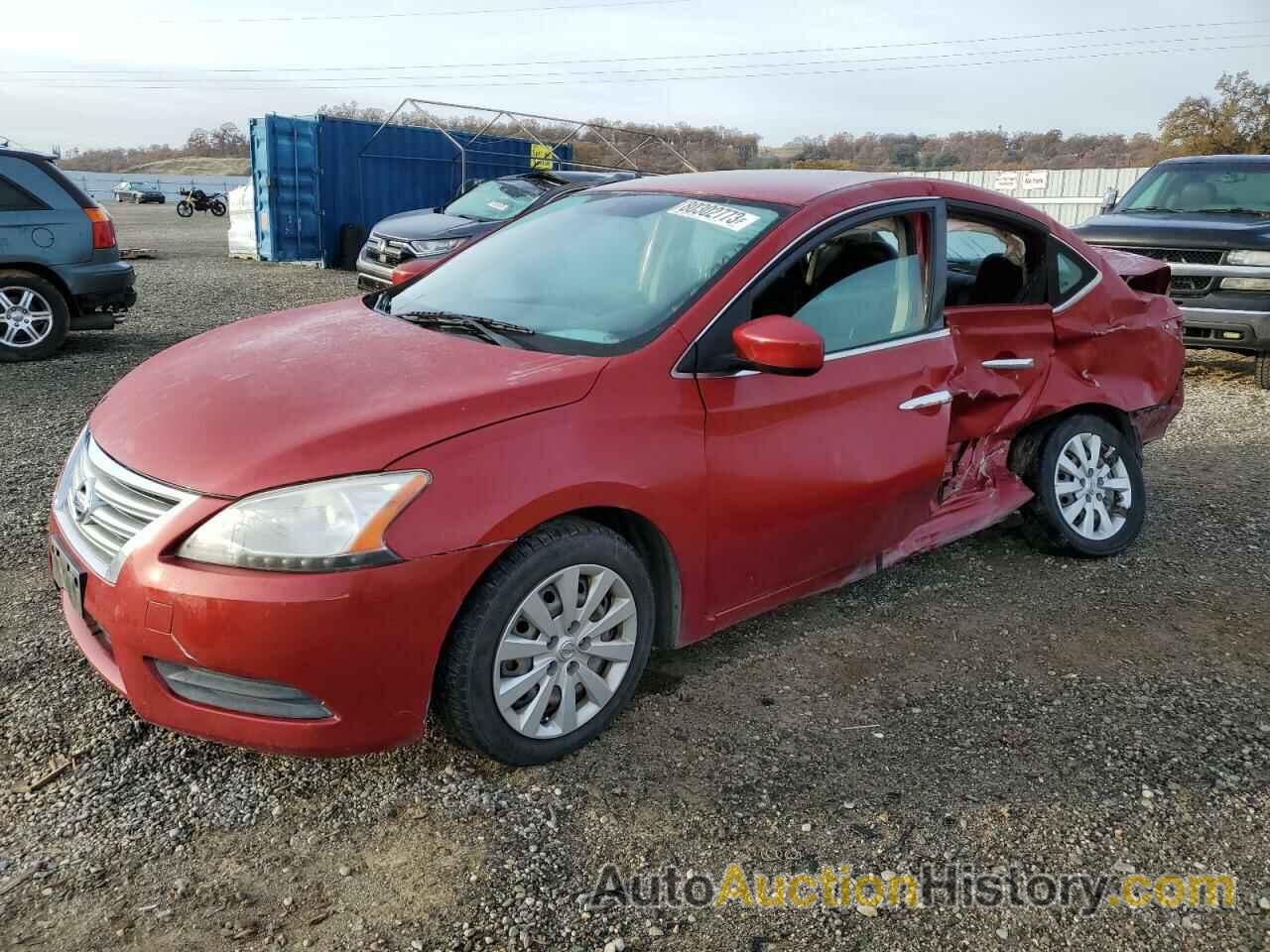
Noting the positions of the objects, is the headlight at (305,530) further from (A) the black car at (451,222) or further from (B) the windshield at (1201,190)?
(A) the black car at (451,222)

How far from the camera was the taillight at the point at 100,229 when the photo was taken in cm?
826

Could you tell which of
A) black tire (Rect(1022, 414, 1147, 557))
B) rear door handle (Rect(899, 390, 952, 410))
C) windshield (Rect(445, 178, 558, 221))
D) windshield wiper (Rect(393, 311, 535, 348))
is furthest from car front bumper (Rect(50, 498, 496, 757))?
windshield (Rect(445, 178, 558, 221))

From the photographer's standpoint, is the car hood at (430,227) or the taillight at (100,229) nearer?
the taillight at (100,229)

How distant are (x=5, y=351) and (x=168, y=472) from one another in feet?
22.3

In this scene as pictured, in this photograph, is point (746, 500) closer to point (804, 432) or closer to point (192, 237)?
point (804, 432)

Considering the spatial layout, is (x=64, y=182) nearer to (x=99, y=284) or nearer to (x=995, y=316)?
(x=99, y=284)

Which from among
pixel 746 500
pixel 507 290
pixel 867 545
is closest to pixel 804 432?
pixel 746 500

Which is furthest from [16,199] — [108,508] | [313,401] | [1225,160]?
[1225,160]

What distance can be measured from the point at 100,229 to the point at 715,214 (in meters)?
6.73

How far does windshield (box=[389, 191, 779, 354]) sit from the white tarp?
53.4ft

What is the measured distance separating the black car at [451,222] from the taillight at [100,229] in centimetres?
362

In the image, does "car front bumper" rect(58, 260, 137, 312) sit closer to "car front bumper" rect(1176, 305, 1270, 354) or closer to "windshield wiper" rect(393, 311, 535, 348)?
"windshield wiper" rect(393, 311, 535, 348)

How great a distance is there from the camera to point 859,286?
3561mm

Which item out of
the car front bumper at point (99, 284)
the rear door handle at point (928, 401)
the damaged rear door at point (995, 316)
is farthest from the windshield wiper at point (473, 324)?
the car front bumper at point (99, 284)
